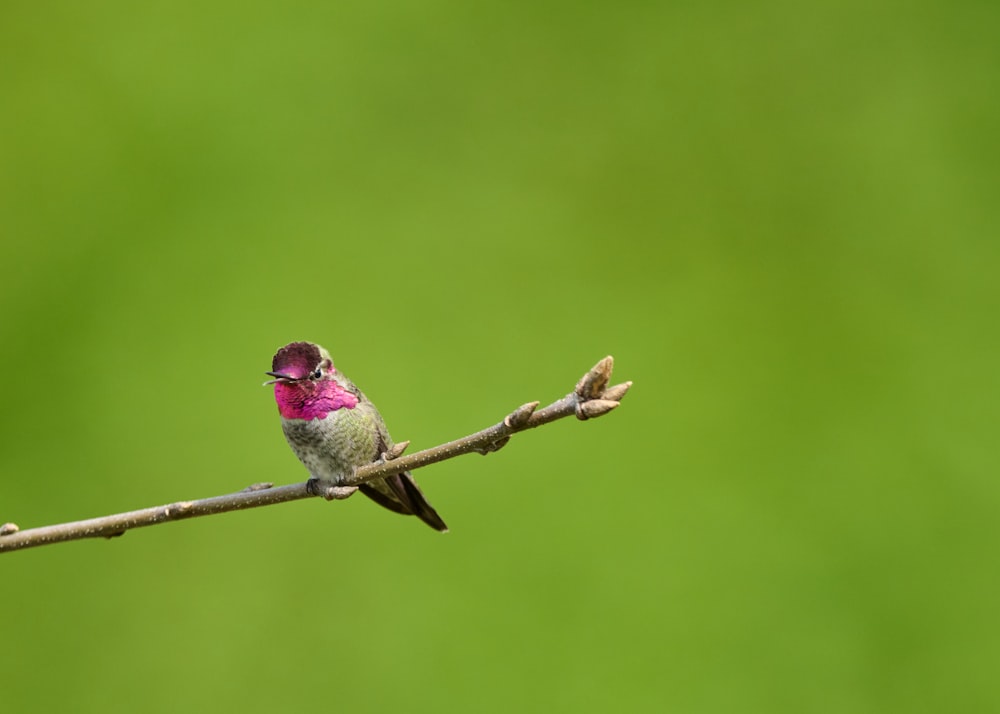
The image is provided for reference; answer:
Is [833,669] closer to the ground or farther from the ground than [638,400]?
closer to the ground

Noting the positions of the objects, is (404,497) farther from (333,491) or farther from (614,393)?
(614,393)

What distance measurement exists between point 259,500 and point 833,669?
140cm

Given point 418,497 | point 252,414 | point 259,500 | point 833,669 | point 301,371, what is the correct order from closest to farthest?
1. point 259,500
2. point 301,371
3. point 418,497
4. point 833,669
5. point 252,414

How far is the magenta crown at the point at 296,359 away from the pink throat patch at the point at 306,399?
0.13 feet

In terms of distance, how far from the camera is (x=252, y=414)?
6.76 feet

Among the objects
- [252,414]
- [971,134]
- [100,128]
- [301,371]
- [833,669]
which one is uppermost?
[100,128]

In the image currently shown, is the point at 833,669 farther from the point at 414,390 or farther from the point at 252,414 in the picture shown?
the point at 252,414

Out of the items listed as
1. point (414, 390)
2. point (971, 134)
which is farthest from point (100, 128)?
point (971, 134)

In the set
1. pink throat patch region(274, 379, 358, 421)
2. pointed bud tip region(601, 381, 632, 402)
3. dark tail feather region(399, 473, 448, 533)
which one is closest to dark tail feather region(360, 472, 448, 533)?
dark tail feather region(399, 473, 448, 533)

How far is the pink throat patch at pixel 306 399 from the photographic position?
3.58ft

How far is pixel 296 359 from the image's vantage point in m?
1.04

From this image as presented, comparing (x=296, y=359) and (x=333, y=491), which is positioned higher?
(x=296, y=359)

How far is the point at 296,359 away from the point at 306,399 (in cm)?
7

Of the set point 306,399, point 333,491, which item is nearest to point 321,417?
point 306,399
